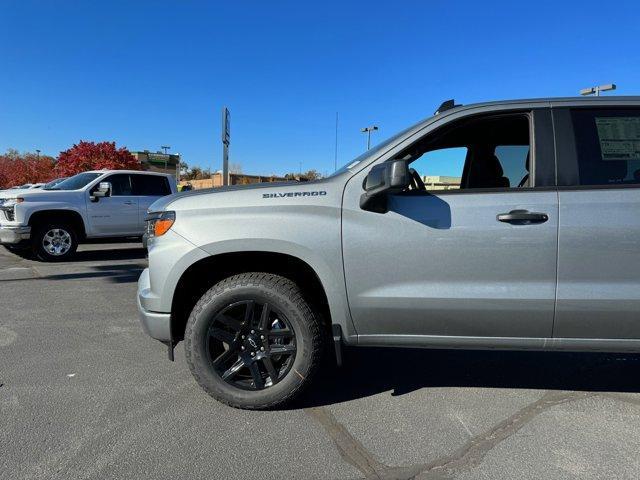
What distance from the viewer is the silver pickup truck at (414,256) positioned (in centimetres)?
295

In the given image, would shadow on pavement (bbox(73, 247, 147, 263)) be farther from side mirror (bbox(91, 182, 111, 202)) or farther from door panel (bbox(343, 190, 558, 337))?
door panel (bbox(343, 190, 558, 337))

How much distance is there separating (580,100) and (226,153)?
7900mm

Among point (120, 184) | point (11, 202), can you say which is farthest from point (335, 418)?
point (120, 184)

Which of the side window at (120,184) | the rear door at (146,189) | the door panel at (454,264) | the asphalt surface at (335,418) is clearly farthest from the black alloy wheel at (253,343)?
the side window at (120,184)

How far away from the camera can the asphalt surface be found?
266 cm

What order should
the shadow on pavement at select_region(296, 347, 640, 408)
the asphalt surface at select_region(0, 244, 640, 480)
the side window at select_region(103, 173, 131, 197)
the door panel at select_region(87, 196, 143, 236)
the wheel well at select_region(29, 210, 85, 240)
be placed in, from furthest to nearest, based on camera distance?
1. the side window at select_region(103, 173, 131, 197)
2. the door panel at select_region(87, 196, 143, 236)
3. the wheel well at select_region(29, 210, 85, 240)
4. the shadow on pavement at select_region(296, 347, 640, 408)
5. the asphalt surface at select_region(0, 244, 640, 480)

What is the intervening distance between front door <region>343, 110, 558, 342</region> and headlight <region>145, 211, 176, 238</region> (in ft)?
3.76

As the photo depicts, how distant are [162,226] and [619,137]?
2992 millimetres

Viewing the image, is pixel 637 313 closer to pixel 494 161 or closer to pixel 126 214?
pixel 494 161

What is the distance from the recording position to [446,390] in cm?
370

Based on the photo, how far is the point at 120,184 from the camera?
10711 mm

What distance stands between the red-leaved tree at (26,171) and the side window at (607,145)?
146 ft

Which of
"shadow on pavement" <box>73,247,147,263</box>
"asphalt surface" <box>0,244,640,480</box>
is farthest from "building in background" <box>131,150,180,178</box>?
"asphalt surface" <box>0,244,640,480</box>

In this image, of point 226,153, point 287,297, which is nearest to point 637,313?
point 287,297
